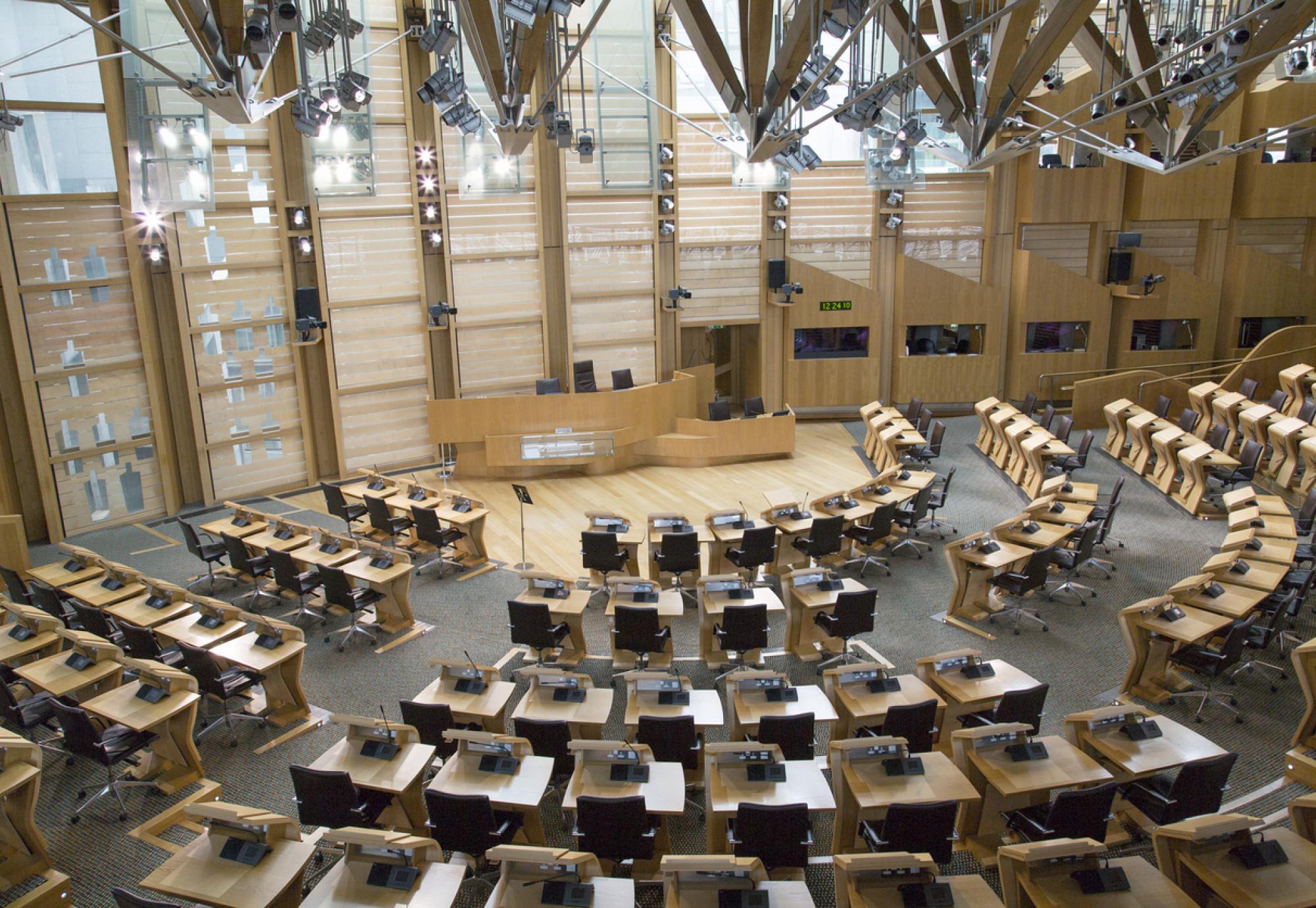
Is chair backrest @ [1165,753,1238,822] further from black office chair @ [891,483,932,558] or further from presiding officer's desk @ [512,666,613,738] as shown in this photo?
black office chair @ [891,483,932,558]

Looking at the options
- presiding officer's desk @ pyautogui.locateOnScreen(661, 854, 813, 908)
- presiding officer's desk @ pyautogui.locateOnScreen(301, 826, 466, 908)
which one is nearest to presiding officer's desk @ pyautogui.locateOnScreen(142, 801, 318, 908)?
presiding officer's desk @ pyautogui.locateOnScreen(301, 826, 466, 908)

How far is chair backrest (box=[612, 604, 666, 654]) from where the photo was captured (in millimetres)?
8500

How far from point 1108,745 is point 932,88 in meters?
6.78

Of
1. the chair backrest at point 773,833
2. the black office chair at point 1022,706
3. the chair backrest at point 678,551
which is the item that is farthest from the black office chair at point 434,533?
the black office chair at point 1022,706

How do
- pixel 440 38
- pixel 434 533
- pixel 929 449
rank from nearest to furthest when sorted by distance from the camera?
pixel 440 38
pixel 434 533
pixel 929 449

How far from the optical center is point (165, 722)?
7.25 meters

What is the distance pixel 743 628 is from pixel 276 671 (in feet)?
13.8

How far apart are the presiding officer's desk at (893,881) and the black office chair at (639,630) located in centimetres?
346

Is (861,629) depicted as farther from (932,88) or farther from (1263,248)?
(1263,248)

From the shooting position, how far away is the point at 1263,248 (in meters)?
19.4

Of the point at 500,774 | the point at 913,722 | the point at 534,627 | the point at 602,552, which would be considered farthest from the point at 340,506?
the point at 913,722

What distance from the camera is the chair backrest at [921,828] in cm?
567

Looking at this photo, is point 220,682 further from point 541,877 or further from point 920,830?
point 920,830

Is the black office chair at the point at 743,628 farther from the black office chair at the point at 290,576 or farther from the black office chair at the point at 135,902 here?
the black office chair at the point at 135,902
